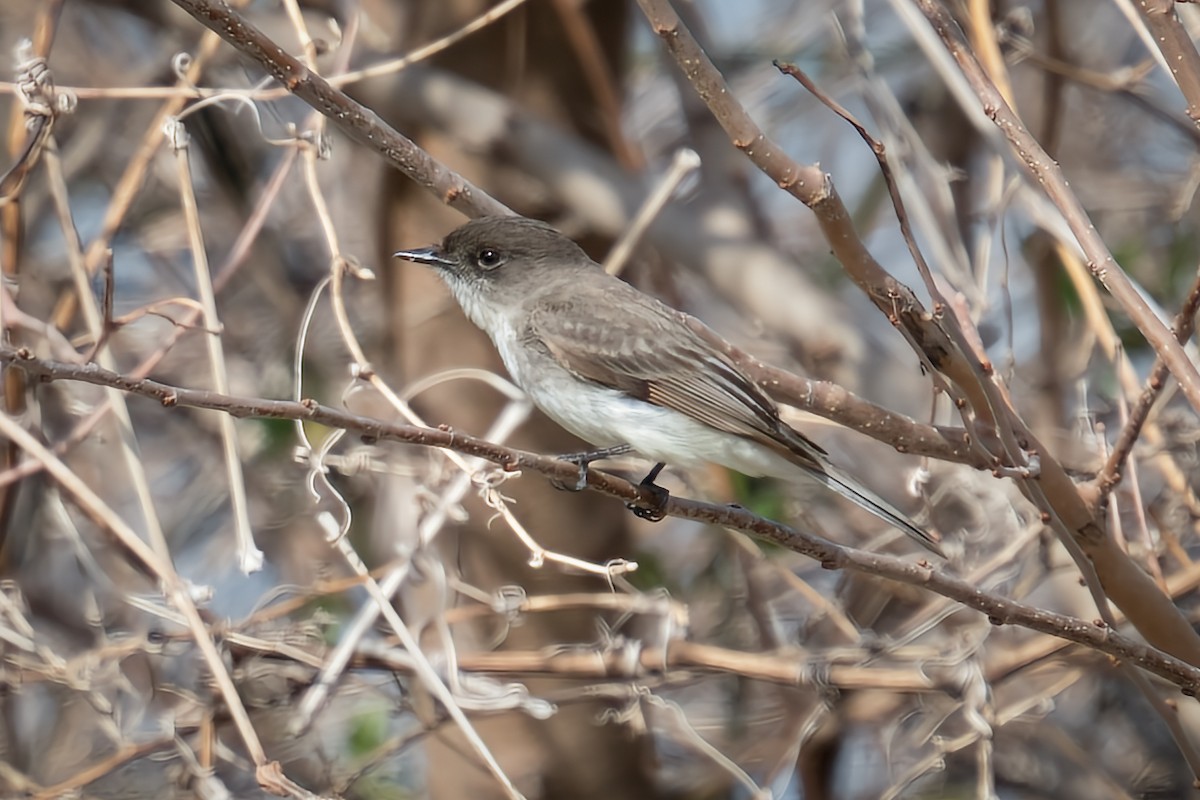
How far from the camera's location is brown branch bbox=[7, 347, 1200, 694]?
1.94 metres

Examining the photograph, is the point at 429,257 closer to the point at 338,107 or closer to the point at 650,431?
the point at 650,431

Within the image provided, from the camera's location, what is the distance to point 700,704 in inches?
188

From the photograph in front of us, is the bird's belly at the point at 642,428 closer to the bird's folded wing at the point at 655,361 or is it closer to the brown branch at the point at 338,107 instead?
the bird's folded wing at the point at 655,361

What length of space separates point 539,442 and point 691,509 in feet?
6.24

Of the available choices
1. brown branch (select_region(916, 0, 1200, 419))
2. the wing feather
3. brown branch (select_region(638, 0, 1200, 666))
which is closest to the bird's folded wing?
the wing feather

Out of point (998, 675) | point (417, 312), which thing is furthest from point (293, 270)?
point (998, 675)

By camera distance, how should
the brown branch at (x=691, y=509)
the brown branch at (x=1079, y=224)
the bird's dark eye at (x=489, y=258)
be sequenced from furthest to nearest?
1. the bird's dark eye at (x=489, y=258)
2. the brown branch at (x=1079, y=224)
3. the brown branch at (x=691, y=509)

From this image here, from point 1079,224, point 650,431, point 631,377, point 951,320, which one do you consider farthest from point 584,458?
point 1079,224

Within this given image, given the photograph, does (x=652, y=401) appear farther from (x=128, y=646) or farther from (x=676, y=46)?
(x=128, y=646)

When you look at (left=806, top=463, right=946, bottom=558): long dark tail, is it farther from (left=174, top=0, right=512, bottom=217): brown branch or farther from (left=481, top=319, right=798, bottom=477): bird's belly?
(left=174, top=0, right=512, bottom=217): brown branch

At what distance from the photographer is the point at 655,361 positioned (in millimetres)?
3312

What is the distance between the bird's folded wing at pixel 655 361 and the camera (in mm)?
3166

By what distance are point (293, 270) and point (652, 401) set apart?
2.22 meters

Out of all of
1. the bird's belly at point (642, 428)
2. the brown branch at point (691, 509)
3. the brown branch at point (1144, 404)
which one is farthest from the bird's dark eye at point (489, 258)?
the brown branch at point (1144, 404)
